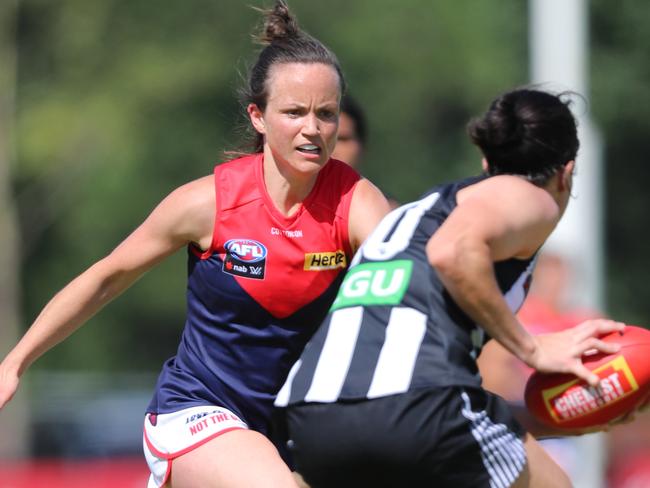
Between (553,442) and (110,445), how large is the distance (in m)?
6.81

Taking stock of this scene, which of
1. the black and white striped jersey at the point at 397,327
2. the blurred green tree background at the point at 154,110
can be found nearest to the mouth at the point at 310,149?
the black and white striped jersey at the point at 397,327

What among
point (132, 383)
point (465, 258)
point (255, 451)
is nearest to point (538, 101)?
point (465, 258)

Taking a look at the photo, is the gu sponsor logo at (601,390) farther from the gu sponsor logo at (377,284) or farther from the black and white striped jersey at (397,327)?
the gu sponsor logo at (377,284)

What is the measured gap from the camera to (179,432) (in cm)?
459

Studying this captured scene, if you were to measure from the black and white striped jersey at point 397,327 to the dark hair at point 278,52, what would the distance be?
31.1 inches

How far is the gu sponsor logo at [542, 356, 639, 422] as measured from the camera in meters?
4.24

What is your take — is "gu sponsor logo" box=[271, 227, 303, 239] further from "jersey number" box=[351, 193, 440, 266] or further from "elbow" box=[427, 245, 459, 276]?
"elbow" box=[427, 245, 459, 276]

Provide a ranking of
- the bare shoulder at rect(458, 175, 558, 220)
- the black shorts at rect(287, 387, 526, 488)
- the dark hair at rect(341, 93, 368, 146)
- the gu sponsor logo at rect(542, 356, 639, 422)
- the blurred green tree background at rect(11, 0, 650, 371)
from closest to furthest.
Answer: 1. the black shorts at rect(287, 387, 526, 488)
2. the bare shoulder at rect(458, 175, 558, 220)
3. the gu sponsor logo at rect(542, 356, 639, 422)
4. the dark hair at rect(341, 93, 368, 146)
5. the blurred green tree background at rect(11, 0, 650, 371)

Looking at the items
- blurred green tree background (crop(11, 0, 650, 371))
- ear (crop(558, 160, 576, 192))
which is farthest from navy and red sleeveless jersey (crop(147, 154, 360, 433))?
blurred green tree background (crop(11, 0, 650, 371))

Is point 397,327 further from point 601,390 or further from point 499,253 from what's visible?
point 601,390

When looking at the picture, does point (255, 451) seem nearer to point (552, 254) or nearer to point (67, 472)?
point (552, 254)

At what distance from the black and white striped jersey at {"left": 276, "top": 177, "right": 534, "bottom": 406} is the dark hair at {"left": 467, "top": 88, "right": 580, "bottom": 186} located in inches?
7.2

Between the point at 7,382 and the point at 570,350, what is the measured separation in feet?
6.58

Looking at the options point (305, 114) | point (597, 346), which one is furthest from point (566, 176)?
point (305, 114)
